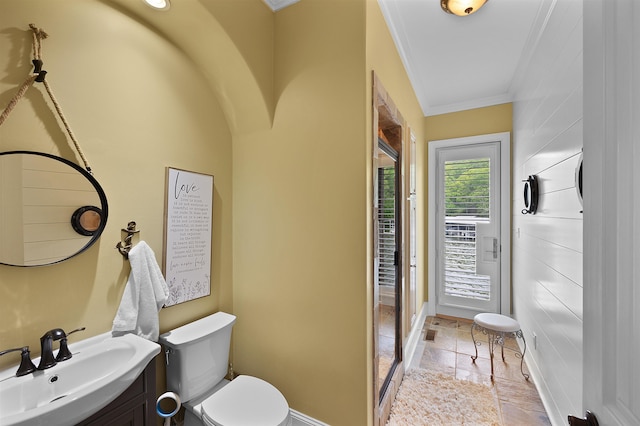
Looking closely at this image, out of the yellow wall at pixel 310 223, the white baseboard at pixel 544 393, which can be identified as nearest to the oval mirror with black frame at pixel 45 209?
the yellow wall at pixel 310 223

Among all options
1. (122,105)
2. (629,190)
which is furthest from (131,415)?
(629,190)

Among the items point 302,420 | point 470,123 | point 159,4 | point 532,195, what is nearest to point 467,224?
point 470,123

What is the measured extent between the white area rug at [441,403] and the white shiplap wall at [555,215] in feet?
1.36

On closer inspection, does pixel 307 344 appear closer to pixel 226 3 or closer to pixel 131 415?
pixel 131 415

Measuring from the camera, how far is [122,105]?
4.45 ft

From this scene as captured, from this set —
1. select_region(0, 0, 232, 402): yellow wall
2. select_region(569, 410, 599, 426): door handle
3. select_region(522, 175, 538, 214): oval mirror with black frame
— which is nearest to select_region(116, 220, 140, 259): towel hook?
select_region(0, 0, 232, 402): yellow wall

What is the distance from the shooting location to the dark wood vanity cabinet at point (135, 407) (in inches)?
38.8

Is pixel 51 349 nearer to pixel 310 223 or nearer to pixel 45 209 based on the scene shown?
pixel 45 209

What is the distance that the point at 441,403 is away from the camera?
76.0 inches

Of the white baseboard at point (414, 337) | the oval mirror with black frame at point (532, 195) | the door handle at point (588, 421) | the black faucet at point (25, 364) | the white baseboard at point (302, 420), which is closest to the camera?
Result: the door handle at point (588, 421)

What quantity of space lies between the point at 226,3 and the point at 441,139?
2.85m

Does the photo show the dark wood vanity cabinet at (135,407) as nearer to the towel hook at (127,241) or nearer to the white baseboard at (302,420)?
the towel hook at (127,241)

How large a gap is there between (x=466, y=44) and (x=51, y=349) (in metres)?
3.13

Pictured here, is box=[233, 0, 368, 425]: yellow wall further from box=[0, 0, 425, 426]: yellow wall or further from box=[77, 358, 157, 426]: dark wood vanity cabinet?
box=[77, 358, 157, 426]: dark wood vanity cabinet
